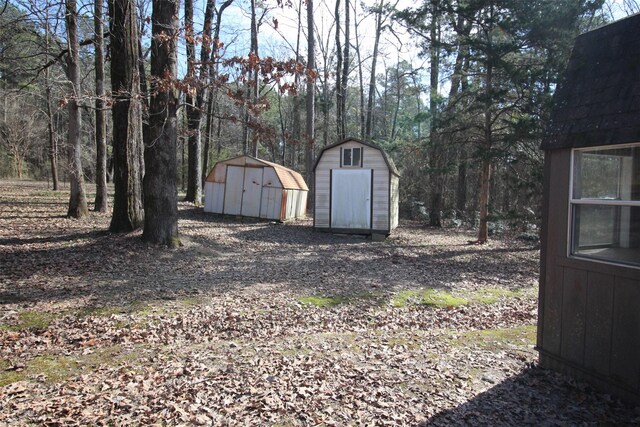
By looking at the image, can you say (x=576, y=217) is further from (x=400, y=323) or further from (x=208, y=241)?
(x=208, y=241)

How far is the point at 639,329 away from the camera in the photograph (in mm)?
3732

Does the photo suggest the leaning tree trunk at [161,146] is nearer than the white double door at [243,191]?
Yes

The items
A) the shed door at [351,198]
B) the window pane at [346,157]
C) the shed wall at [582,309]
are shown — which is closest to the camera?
the shed wall at [582,309]

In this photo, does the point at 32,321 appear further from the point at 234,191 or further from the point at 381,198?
the point at 234,191

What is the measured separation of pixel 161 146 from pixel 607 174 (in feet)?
26.1

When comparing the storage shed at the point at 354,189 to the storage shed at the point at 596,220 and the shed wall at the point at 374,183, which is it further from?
the storage shed at the point at 596,220

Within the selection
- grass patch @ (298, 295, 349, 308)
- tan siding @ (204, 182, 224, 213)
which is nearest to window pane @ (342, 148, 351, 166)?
tan siding @ (204, 182, 224, 213)

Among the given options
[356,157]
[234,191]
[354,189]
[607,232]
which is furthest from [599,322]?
[234,191]

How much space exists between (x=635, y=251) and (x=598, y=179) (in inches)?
33.2

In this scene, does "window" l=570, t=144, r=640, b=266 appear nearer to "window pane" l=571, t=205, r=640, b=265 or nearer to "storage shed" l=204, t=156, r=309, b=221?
"window pane" l=571, t=205, r=640, b=265

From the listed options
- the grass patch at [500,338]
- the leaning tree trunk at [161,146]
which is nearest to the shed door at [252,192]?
the leaning tree trunk at [161,146]

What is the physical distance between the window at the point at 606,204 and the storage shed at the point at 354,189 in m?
9.69

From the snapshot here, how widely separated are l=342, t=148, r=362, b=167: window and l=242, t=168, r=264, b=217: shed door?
12.9ft

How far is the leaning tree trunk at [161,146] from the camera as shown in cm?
870
